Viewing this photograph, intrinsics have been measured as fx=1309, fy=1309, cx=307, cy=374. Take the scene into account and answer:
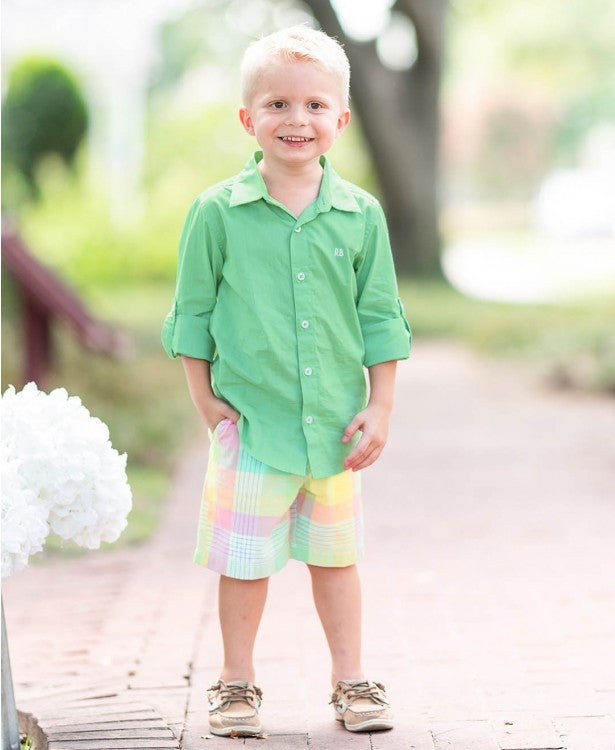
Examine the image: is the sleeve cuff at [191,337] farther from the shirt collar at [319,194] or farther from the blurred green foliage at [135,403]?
the blurred green foliage at [135,403]

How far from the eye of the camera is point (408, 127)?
1748 cm

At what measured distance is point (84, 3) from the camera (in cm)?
2966

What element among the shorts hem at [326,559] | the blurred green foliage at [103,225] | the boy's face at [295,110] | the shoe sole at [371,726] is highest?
the blurred green foliage at [103,225]

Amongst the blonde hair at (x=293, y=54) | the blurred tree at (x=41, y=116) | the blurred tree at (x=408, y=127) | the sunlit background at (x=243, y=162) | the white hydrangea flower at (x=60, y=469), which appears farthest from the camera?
the blurred tree at (x=41, y=116)

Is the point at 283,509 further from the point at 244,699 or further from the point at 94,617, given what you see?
the point at 94,617

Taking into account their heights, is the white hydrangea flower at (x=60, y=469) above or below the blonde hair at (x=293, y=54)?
below

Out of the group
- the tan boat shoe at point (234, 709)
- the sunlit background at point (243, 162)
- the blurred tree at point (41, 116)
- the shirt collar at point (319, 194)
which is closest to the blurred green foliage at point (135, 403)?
the sunlit background at point (243, 162)

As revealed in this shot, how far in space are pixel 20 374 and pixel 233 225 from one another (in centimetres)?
523

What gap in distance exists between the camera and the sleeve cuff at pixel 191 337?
278 cm

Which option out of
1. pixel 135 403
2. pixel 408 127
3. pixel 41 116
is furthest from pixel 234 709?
pixel 41 116

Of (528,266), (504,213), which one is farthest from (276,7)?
(504,213)

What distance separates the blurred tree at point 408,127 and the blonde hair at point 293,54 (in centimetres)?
1374

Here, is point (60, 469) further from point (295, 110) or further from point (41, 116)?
point (41, 116)

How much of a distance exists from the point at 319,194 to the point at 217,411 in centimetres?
51
